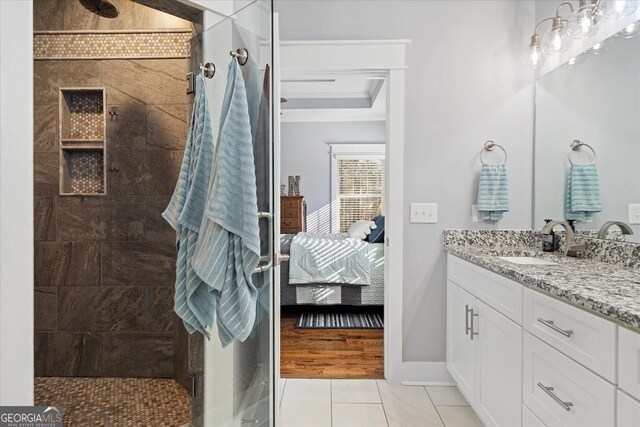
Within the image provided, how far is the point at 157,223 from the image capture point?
2619 millimetres

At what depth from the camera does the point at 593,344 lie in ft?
3.50

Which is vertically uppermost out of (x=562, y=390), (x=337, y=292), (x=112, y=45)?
(x=112, y=45)

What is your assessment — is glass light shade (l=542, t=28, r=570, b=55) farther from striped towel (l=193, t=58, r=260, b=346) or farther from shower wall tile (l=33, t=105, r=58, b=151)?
shower wall tile (l=33, t=105, r=58, b=151)

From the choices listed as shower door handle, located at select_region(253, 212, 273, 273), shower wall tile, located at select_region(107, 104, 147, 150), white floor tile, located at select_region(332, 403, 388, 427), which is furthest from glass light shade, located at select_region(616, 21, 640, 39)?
shower wall tile, located at select_region(107, 104, 147, 150)

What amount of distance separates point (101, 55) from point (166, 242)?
4.54 feet

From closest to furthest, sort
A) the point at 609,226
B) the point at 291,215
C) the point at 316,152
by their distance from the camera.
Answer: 1. the point at 609,226
2. the point at 291,215
3. the point at 316,152

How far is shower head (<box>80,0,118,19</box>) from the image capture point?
252 centimetres

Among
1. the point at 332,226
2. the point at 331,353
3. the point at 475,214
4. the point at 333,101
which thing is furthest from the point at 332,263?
the point at 333,101

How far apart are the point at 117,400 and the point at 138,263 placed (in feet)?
2.88

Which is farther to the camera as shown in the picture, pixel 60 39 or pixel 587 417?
pixel 60 39

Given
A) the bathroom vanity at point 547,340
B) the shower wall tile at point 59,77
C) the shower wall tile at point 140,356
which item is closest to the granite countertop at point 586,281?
the bathroom vanity at point 547,340

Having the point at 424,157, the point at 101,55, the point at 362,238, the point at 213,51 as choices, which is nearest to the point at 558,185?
the point at 424,157

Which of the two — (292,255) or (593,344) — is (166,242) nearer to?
(292,255)

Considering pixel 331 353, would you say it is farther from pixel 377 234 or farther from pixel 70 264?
pixel 70 264
